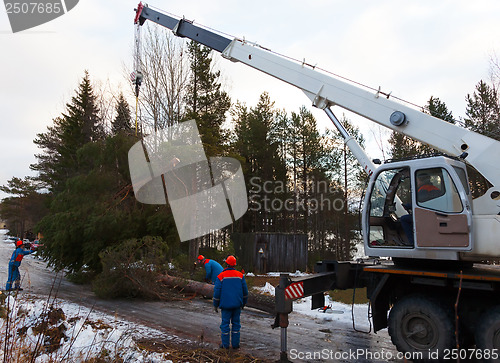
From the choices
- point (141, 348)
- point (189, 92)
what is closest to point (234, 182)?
point (189, 92)

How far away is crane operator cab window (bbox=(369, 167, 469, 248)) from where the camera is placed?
5105mm

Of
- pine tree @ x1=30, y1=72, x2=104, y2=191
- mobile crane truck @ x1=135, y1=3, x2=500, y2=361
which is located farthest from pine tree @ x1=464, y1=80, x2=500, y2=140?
pine tree @ x1=30, y1=72, x2=104, y2=191

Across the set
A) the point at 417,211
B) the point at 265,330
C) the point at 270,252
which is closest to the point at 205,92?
the point at 270,252

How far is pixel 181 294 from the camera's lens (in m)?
11.4

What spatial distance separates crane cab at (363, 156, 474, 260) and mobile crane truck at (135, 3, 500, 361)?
14 mm

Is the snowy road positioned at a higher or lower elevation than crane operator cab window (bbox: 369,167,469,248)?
lower

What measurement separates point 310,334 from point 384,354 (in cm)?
160

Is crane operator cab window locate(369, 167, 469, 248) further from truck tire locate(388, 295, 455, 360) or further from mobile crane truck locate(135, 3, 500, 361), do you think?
truck tire locate(388, 295, 455, 360)

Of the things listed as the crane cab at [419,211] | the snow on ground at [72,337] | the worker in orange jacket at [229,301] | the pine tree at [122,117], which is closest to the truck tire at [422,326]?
the crane cab at [419,211]

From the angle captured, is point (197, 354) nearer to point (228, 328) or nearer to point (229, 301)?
point (228, 328)

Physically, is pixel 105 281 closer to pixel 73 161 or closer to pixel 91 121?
pixel 73 161

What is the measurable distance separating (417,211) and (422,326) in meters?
1.65

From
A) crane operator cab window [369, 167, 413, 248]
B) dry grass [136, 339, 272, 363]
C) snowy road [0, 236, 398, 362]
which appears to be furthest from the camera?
snowy road [0, 236, 398, 362]

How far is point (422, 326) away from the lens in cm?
526
